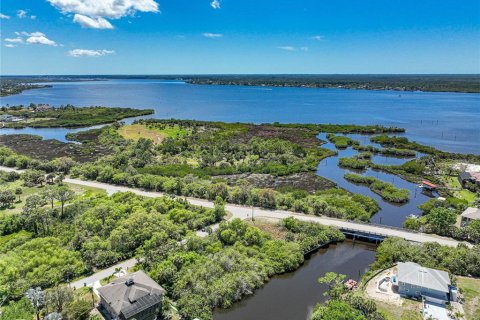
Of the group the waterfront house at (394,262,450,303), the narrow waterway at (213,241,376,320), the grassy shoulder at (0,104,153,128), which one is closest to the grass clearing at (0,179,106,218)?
the narrow waterway at (213,241,376,320)

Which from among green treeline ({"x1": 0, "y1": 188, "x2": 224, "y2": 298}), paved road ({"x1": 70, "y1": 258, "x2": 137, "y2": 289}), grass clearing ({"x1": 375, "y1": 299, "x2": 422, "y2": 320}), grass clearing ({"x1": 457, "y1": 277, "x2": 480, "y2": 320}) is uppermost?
green treeline ({"x1": 0, "y1": 188, "x2": 224, "y2": 298})

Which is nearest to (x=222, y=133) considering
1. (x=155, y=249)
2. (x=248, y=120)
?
(x=248, y=120)

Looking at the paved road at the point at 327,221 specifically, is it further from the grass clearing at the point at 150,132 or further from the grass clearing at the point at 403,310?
the grass clearing at the point at 150,132

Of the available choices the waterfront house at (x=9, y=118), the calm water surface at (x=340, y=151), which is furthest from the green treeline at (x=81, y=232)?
the waterfront house at (x=9, y=118)

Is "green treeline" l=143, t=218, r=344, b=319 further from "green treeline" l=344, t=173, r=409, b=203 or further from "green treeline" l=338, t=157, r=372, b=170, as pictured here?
"green treeline" l=338, t=157, r=372, b=170

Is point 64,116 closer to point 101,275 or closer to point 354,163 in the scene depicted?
point 354,163
